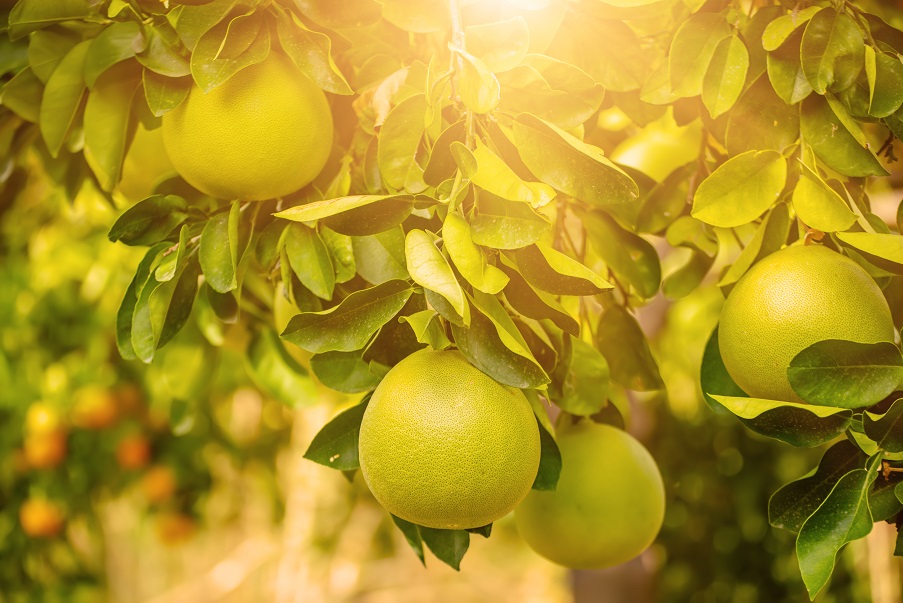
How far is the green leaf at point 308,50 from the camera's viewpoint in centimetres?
72

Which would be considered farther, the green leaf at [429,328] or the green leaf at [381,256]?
the green leaf at [381,256]

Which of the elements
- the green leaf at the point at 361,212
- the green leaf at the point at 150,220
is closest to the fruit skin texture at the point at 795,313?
the green leaf at the point at 361,212

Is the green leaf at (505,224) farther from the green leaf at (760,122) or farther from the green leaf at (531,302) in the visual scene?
the green leaf at (760,122)

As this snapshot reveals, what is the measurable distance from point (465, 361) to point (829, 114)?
0.40 meters

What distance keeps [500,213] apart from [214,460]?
2143 millimetres

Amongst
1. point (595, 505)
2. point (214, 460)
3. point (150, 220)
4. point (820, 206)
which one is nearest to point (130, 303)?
point (150, 220)

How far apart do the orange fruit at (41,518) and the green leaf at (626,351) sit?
1875 millimetres

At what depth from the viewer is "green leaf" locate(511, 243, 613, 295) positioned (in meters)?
0.61

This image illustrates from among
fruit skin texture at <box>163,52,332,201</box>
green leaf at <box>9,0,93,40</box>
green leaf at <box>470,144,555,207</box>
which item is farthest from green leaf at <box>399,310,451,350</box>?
Answer: green leaf at <box>9,0,93,40</box>

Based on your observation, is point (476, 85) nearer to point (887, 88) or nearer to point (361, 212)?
point (361, 212)

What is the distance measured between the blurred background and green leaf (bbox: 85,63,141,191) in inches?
14.1

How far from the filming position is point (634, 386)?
3.18 ft

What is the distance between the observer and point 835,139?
72 centimetres

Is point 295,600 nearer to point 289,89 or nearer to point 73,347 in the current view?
point 73,347
